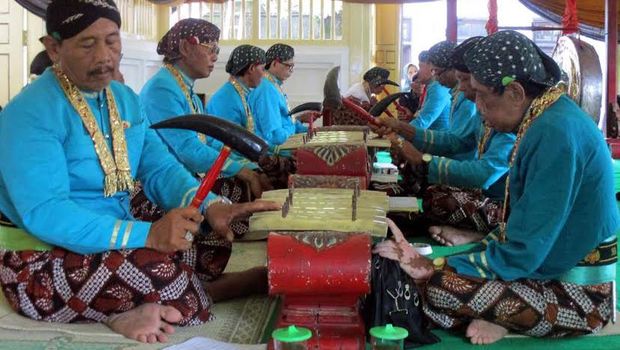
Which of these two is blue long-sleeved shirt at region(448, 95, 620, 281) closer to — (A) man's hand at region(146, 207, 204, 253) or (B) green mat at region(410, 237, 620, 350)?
(B) green mat at region(410, 237, 620, 350)

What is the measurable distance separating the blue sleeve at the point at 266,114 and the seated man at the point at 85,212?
2.52m

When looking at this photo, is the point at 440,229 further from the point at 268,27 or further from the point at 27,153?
the point at 268,27

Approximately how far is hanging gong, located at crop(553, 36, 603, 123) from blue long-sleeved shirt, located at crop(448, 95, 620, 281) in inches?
146

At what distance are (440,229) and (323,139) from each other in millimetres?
770

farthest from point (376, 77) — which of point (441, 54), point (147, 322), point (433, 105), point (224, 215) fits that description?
point (147, 322)

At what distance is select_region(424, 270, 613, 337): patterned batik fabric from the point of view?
7.41ft

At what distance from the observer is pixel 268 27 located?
10.2 metres

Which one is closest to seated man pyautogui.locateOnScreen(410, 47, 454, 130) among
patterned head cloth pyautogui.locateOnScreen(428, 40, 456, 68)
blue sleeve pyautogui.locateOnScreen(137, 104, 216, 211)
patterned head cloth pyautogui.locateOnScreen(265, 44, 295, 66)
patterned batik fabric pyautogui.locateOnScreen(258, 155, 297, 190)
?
patterned head cloth pyautogui.locateOnScreen(428, 40, 456, 68)

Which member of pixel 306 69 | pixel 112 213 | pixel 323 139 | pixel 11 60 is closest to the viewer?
pixel 112 213

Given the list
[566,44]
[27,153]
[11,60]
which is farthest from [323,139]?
[11,60]

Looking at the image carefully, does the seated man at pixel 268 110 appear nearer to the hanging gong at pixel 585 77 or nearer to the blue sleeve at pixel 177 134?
the blue sleeve at pixel 177 134

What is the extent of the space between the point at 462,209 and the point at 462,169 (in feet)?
1.05

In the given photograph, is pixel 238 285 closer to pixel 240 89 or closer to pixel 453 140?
pixel 453 140

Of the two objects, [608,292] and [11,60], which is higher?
[11,60]
